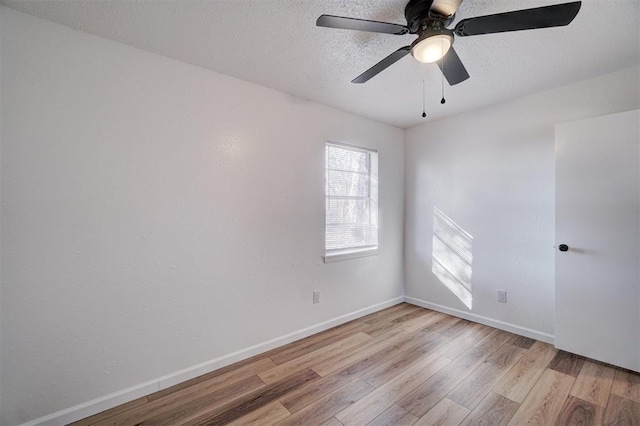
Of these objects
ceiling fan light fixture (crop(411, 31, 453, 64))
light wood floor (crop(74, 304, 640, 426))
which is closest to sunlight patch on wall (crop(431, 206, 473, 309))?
light wood floor (crop(74, 304, 640, 426))

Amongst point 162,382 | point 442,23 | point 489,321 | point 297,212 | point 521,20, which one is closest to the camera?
point 521,20

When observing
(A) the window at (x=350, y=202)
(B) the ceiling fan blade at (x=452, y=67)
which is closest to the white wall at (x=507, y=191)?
(A) the window at (x=350, y=202)

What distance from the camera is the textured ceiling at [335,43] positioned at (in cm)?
156

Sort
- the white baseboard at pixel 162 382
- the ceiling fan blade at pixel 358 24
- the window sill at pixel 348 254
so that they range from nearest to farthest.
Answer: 1. the ceiling fan blade at pixel 358 24
2. the white baseboard at pixel 162 382
3. the window sill at pixel 348 254

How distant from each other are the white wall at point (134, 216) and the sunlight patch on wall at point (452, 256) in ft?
5.66

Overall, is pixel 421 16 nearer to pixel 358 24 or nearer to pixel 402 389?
pixel 358 24

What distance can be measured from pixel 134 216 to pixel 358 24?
1884 millimetres

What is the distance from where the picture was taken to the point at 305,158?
2.78 metres

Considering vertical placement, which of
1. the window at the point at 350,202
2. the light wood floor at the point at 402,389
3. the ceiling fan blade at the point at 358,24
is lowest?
the light wood floor at the point at 402,389

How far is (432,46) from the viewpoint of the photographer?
58.0 inches

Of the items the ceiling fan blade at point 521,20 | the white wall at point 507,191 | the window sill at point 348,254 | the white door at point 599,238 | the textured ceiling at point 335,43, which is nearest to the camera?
the ceiling fan blade at point 521,20

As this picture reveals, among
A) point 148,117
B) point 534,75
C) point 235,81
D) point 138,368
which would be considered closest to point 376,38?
point 235,81

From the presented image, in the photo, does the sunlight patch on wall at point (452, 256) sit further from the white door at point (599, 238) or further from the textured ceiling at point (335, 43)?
the textured ceiling at point (335, 43)

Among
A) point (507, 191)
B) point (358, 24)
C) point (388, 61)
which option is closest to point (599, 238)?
point (507, 191)
